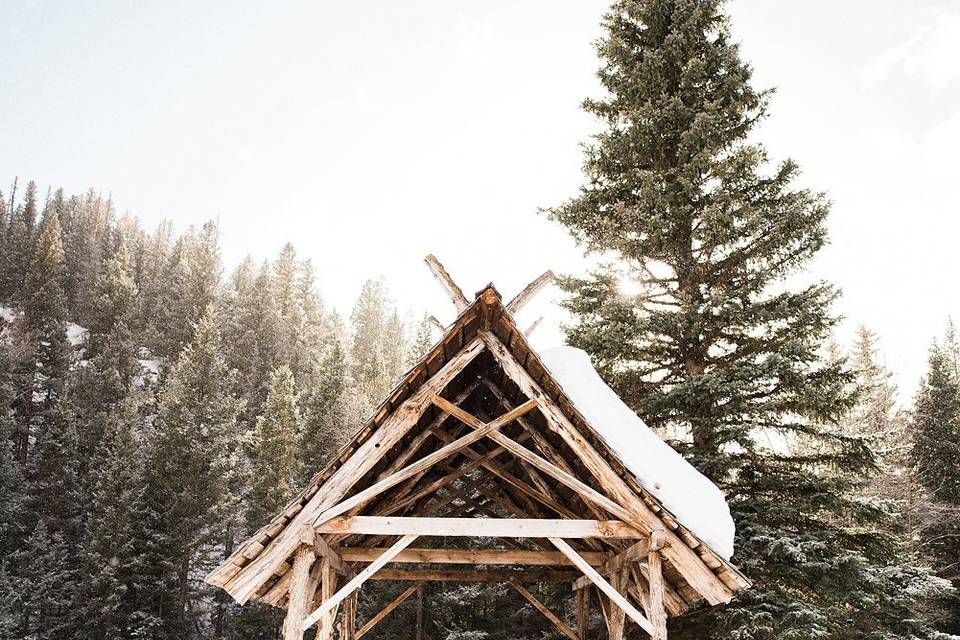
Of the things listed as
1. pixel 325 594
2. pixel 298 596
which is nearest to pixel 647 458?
pixel 325 594

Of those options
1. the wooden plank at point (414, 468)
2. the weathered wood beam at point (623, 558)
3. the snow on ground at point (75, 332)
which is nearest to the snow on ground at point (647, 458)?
the weathered wood beam at point (623, 558)

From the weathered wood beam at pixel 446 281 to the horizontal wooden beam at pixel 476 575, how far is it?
3.85 metres

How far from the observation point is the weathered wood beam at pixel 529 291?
268 inches

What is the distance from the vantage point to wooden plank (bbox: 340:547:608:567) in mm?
6859

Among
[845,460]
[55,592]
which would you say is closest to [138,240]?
[55,592]

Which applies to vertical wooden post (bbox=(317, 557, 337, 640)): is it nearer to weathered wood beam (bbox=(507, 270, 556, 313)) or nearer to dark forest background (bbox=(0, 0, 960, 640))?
weathered wood beam (bbox=(507, 270, 556, 313))

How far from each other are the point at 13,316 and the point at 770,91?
71602 mm

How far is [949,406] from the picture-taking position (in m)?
21.3

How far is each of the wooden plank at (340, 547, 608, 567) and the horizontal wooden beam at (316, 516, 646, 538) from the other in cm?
176

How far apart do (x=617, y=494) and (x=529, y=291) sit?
2.71 m

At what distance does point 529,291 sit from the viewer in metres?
7.08

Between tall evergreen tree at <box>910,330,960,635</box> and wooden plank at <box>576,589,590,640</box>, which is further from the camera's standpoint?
tall evergreen tree at <box>910,330,960,635</box>

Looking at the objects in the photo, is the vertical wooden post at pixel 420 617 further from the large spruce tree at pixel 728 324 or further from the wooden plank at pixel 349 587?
the wooden plank at pixel 349 587

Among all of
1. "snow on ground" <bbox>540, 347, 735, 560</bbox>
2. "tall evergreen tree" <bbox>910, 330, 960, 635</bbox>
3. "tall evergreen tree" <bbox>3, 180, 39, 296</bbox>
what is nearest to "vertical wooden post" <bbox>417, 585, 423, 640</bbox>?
"snow on ground" <bbox>540, 347, 735, 560</bbox>
